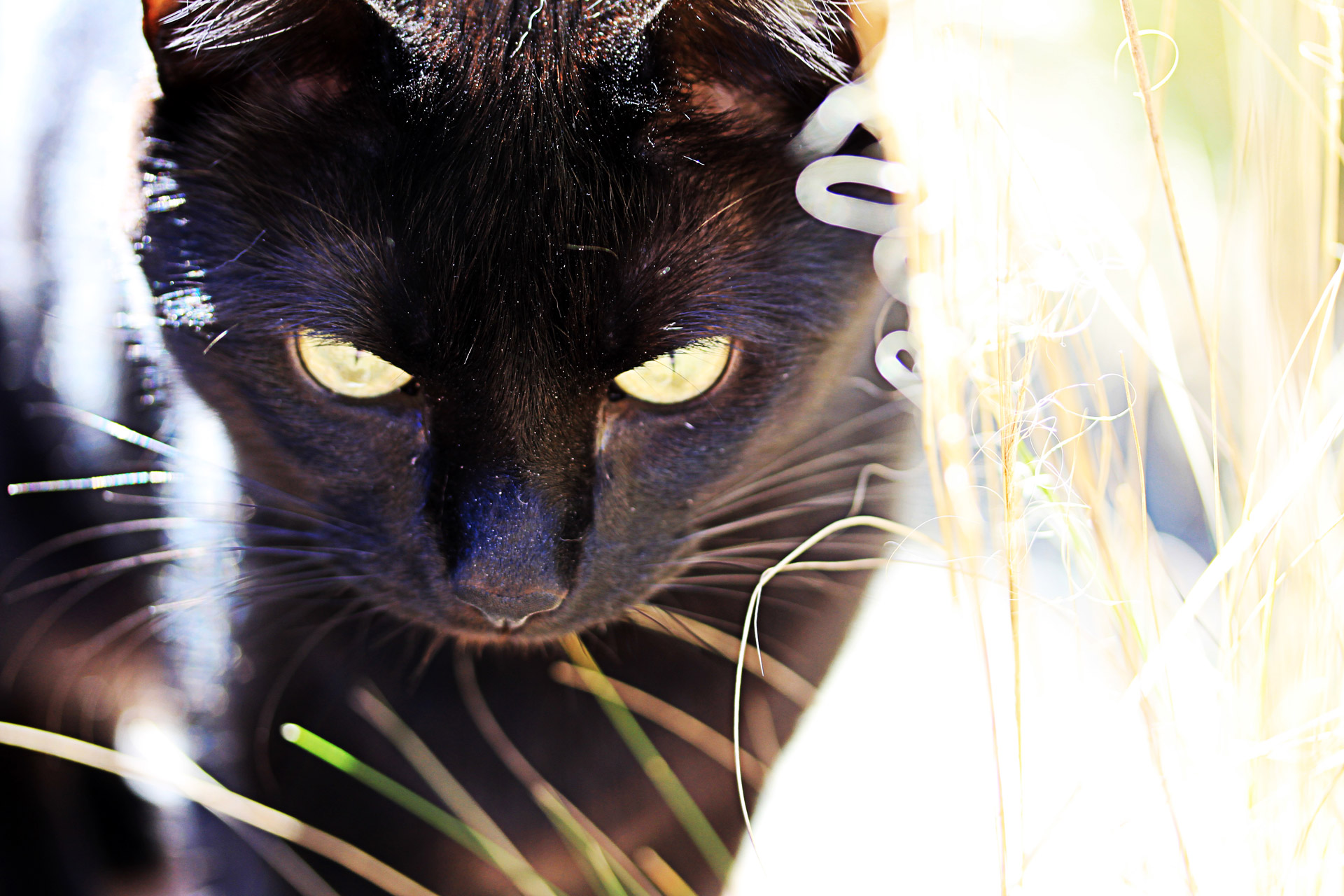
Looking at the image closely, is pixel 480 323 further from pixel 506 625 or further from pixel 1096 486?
pixel 1096 486

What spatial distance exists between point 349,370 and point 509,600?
0.16 m

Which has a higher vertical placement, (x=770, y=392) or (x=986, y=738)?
(x=770, y=392)

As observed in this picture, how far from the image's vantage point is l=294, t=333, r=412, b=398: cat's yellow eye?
0.52 meters

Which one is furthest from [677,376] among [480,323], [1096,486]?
[1096,486]

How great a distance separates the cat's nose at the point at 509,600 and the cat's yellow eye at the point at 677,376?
4.9 inches

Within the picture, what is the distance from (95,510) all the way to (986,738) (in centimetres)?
59

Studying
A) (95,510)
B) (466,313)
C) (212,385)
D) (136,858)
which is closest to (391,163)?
(466,313)

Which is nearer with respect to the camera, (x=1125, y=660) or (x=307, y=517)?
(x=1125, y=660)

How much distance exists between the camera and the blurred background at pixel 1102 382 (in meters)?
0.38

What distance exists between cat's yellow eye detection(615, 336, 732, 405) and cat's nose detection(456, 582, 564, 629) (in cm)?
13

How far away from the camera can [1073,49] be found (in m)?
0.58

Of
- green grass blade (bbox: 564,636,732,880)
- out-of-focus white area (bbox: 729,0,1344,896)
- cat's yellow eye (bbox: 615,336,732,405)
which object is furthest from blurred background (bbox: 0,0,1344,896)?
green grass blade (bbox: 564,636,732,880)

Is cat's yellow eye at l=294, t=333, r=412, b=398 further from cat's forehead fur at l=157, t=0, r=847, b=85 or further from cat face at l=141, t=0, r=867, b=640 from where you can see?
cat's forehead fur at l=157, t=0, r=847, b=85

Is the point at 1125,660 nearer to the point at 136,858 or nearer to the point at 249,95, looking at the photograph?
the point at 249,95
